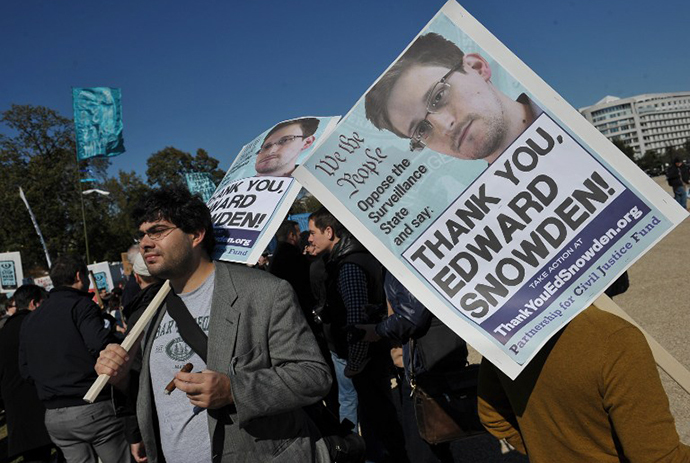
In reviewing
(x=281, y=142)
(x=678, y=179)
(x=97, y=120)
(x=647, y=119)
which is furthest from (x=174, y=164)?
(x=647, y=119)

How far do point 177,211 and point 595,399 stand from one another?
75.0 inches

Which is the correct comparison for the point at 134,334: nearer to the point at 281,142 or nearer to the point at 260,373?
the point at 260,373

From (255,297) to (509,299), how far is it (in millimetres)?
1078

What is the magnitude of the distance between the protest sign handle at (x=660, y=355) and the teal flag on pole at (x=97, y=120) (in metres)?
13.9

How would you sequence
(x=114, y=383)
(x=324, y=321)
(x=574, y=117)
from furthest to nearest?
(x=324, y=321)
(x=114, y=383)
(x=574, y=117)

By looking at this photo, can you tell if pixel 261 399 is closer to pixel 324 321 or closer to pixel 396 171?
pixel 396 171

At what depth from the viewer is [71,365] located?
354 centimetres

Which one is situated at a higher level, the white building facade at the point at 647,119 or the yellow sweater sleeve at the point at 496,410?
the white building facade at the point at 647,119

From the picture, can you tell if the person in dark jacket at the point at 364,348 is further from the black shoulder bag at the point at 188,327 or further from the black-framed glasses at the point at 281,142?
the black shoulder bag at the point at 188,327

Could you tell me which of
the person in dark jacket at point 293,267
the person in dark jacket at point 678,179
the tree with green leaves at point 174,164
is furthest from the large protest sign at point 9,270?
the tree with green leaves at point 174,164

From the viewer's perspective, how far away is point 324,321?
13.5 ft

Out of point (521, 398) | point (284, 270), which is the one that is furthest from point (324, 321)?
point (521, 398)

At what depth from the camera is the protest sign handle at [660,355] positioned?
5.38 ft

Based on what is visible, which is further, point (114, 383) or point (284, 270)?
point (284, 270)
